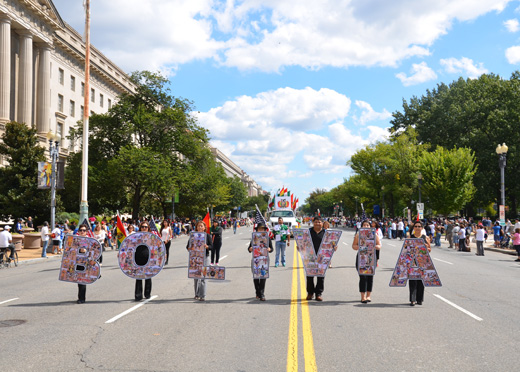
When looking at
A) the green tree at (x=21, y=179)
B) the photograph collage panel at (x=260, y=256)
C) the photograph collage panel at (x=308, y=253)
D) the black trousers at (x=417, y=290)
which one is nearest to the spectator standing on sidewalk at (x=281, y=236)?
the photograph collage panel at (x=308, y=253)

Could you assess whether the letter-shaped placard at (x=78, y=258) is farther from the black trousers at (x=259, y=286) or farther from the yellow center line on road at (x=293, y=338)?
the yellow center line on road at (x=293, y=338)

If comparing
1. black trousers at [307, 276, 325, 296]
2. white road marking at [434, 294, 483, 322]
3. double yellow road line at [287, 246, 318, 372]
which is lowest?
white road marking at [434, 294, 483, 322]

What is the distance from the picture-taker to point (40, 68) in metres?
56.2

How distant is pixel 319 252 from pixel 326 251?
0.22 metres

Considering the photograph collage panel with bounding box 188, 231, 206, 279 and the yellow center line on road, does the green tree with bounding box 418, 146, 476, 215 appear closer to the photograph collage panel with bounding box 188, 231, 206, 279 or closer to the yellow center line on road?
the yellow center line on road

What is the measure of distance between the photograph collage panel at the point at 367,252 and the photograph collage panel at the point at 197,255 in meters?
3.58

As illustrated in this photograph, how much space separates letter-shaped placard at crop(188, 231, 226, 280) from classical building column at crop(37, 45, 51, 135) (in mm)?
49640

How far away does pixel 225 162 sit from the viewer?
18238 cm

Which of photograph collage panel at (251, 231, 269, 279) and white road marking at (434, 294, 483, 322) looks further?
photograph collage panel at (251, 231, 269, 279)

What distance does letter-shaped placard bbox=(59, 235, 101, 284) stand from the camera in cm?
1088

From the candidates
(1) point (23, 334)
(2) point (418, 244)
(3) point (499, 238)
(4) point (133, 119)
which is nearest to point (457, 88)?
(3) point (499, 238)

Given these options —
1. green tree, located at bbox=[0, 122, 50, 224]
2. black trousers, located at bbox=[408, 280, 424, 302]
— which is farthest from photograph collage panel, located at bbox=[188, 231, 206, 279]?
green tree, located at bbox=[0, 122, 50, 224]

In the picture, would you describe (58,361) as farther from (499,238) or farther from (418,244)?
A: (499,238)

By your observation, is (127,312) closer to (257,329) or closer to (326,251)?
(257,329)
